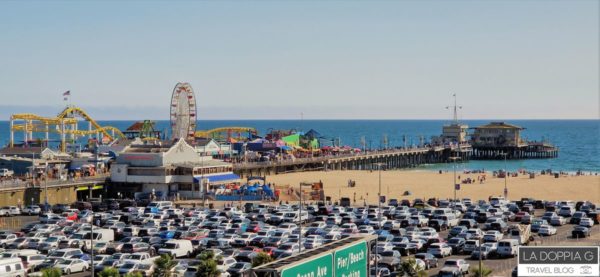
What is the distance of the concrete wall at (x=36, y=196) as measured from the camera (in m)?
68.8

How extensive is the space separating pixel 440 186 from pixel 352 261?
227ft

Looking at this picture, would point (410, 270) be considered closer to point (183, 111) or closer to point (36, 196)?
point (36, 196)

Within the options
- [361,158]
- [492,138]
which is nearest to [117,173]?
[361,158]

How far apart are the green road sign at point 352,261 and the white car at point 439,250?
2359 cm

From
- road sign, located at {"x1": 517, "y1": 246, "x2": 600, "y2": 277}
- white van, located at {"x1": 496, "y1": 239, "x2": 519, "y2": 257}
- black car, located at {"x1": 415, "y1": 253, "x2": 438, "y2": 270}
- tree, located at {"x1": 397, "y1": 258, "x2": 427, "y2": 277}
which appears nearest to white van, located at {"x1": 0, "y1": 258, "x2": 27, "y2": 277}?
tree, located at {"x1": 397, "y1": 258, "x2": 427, "y2": 277}

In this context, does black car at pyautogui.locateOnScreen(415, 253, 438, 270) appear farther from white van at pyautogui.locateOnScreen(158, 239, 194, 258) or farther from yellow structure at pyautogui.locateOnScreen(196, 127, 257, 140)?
yellow structure at pyautogui.locateOnScreen(196, 127, 257, 140)

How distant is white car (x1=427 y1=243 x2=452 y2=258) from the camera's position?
42438mm

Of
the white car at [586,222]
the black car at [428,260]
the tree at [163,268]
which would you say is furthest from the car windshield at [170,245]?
the white car at [586,222]

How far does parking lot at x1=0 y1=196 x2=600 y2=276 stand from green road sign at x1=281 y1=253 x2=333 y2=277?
18.2m

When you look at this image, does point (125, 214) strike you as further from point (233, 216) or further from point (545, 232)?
point (545, 232)

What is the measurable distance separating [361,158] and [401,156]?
13.7m

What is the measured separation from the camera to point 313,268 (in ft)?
55.9

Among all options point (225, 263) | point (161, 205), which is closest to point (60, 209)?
point (161, 205)

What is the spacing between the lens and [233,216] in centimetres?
5719
